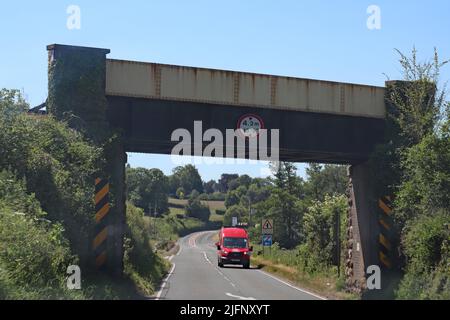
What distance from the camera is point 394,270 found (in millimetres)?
23000

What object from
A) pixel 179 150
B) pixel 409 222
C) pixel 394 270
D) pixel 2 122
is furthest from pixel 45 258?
pixel 394 270

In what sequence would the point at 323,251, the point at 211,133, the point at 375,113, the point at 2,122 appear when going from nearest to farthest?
1. the point at 2,122
2. the point at 211,133
3. the point at 375,113
4. the point at 323,251

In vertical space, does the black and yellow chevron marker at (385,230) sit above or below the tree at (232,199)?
above

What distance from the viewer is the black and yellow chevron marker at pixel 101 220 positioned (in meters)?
20.4

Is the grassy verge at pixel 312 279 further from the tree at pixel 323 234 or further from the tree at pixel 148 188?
the tree at pixel 148 188

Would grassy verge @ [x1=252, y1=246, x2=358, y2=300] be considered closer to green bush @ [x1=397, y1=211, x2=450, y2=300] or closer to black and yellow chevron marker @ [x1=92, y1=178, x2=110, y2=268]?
green bush @ [x1=397, y1=211, x2=450, y2=300]

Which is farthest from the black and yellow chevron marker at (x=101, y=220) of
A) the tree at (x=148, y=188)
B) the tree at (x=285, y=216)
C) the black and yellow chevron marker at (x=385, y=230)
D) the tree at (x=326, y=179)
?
the tree at (x=148, y=188)

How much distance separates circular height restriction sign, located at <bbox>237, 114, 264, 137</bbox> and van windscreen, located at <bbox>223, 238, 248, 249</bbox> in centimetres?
2467

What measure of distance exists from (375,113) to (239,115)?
16.7ft

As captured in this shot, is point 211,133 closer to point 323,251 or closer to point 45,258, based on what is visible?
point 45,258

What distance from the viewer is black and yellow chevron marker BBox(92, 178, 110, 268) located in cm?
2038

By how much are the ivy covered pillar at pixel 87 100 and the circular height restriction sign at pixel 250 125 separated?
4169 millimetres

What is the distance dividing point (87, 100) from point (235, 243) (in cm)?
2742
